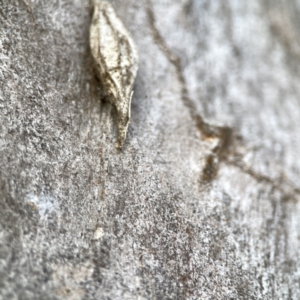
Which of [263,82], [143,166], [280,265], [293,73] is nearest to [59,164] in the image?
[143,166]

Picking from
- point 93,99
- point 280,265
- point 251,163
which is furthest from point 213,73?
point 280,265

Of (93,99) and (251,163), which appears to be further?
(251,163)

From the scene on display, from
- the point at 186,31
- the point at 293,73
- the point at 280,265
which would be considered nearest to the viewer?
the point at 280,265

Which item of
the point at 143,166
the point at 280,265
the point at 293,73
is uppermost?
the point at 293,73

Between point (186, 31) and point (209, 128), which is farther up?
point (186, 31)

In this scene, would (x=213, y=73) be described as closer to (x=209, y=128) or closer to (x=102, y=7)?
(x=209, y=128)

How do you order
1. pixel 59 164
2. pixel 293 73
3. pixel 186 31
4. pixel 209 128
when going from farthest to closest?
pixel 293 73
pixel 186 31
pixel 209 128
pixel 59 164

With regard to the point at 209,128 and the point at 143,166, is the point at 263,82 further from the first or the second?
the point at 143,166
